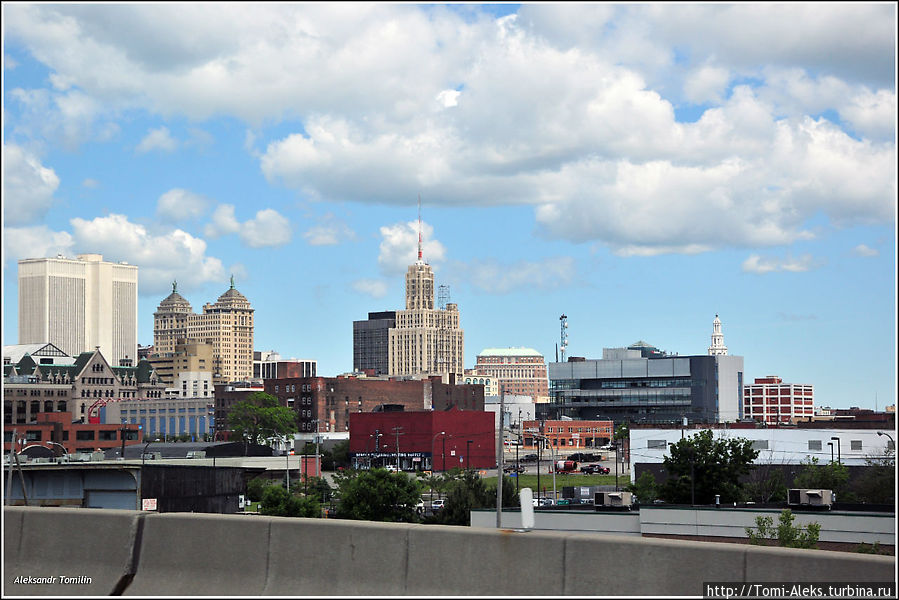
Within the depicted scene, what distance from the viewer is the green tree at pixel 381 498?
7300cm

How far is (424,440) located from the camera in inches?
5910

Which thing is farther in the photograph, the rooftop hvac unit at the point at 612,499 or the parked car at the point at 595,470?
the parked car at the point at 595,470

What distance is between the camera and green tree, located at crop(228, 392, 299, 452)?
173000 millimetres

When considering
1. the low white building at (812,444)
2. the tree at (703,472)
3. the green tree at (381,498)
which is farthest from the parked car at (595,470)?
the tree at (703,472)

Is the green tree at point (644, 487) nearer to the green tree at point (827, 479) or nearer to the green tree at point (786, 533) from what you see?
the green tree at point (827, 479)

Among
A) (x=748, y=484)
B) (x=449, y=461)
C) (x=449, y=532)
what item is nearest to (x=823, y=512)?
(x=449, y=532)

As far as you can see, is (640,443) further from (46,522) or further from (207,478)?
(46,522)

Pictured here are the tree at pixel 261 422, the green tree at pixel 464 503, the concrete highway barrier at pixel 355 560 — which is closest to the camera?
the concrete highway barrier at pixel 355 560

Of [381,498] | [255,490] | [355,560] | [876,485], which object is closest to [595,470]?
[255,490]

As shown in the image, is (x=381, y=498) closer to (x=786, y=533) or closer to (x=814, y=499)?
(x=814, y=499)

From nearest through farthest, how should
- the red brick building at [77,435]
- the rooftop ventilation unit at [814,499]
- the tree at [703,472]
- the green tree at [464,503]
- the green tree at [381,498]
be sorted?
1. the rooftop ventilation unit at [814,499]
2. the tree at [703,472]
3. the green tree at [464,503]
4. the green tree at [381,498]
5. the red brick building at [77,435]

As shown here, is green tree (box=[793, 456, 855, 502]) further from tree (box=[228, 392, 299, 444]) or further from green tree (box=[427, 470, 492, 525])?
tree (box=[228, 392, 299, 444])

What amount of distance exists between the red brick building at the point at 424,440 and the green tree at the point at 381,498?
74838 millimetres

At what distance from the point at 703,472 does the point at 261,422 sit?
395 ft
